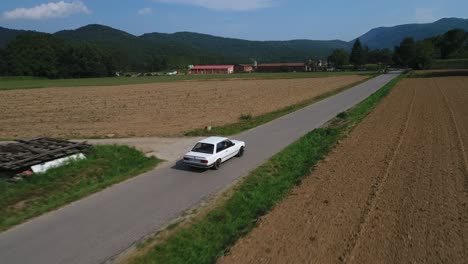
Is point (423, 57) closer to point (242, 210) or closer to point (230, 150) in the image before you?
point (230, 150)

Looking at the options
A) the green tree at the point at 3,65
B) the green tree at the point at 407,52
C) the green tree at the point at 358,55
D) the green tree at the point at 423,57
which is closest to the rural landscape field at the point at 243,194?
the green tree at the point at 423,57

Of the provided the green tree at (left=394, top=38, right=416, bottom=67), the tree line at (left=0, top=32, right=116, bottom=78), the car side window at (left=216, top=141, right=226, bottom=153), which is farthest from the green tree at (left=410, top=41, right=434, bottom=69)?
the car side window at (left=216, top=141, right=226, bottom=153)

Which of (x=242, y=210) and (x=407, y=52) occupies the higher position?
(x=407, y=52)

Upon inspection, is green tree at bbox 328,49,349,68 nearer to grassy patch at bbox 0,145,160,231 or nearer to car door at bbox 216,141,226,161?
car door at bbox 216,141,226,161

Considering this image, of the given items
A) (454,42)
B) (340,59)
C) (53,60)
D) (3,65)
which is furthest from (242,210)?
(454,42)

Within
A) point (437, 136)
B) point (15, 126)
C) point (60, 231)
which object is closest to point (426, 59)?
point (437, 136)
